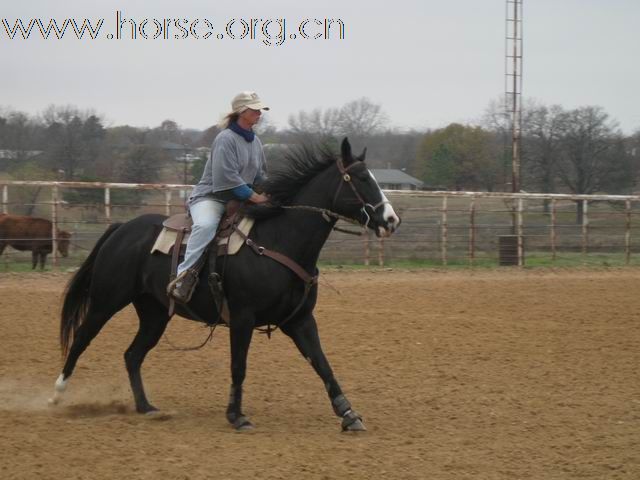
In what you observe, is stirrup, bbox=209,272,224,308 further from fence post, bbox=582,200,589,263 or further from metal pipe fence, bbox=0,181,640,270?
fence post, bbox=582,200,589,263

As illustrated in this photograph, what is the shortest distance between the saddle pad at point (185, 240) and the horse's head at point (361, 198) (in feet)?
2.42

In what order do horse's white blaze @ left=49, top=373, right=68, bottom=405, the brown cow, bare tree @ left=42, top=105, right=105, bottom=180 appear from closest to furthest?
horse's white blaze @ left=49, top=373, right=68, bottom=405 < the brown cow < bare tree @ left=42, top=105, right=105, bottom=180

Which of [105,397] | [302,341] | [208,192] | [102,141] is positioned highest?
[102,141]

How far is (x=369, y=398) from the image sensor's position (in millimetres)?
7180

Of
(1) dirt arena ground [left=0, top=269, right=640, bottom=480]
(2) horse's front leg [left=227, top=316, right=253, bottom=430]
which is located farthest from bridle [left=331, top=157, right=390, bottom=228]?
(1) dirt arena ground [left=0, top=269, right=640, bottom=480]

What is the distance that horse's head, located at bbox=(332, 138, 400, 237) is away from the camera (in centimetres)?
597

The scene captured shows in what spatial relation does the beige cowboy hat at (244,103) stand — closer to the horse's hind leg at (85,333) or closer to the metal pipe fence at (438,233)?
the horse's hind leg at (85,333)

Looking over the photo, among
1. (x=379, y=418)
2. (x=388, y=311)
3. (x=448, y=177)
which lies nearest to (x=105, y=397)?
(x=379, y=418)

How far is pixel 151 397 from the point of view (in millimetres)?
7340

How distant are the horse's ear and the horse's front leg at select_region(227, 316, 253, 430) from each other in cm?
146

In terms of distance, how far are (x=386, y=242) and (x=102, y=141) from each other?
15.6m

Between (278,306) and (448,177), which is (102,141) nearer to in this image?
(448,177)

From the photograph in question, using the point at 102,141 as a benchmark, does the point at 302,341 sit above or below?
below

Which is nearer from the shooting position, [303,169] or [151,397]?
[303,169]
